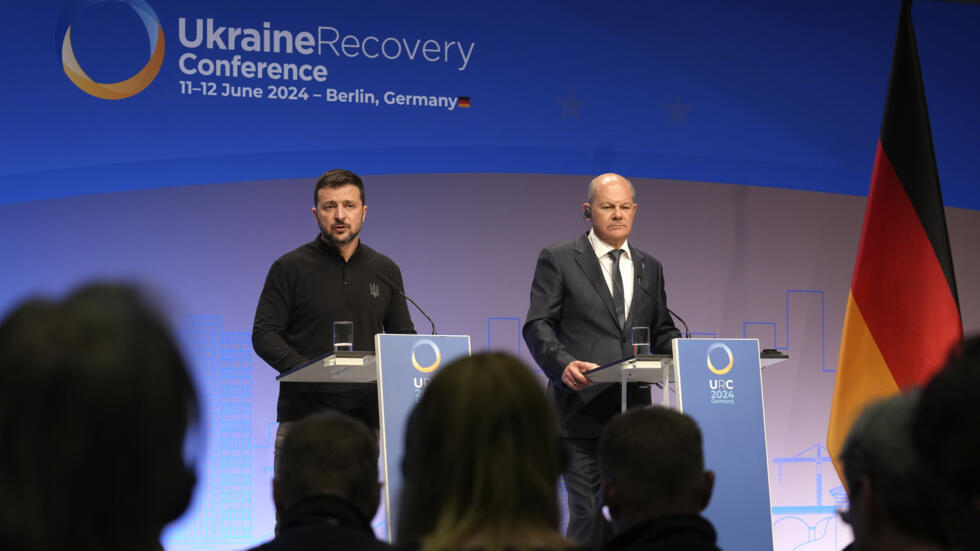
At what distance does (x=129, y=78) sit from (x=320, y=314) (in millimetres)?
1932

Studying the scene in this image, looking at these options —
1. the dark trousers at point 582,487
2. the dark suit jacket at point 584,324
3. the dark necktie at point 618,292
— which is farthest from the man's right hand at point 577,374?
the dark necktie at point 618,292

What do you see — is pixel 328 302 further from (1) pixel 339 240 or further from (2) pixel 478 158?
(2) pixel 478 158

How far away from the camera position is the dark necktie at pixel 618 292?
14.1ft

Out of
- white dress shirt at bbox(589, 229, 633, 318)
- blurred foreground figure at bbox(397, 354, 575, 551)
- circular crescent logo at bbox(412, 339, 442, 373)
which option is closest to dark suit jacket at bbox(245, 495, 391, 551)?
blurred foreground figure at bbox(397, 354, 575, 551)

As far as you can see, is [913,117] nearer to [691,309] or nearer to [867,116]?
[867,116]

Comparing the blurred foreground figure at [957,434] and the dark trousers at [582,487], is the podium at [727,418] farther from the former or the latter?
the blurred foreground figure at [957,434]

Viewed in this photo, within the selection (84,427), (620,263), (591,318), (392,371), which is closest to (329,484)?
(84,427)

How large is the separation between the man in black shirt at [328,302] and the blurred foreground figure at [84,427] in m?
3.24

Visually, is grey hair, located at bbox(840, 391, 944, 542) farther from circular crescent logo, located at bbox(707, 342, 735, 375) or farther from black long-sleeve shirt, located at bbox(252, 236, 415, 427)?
black long-sleeve shirt, located at bbox(252, 236, 415, 427)

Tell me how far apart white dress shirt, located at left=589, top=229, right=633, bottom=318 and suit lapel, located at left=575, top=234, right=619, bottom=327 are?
0.03 meters

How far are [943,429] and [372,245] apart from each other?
15.2 feet

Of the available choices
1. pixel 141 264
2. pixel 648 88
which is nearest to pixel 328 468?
pixel 141 264

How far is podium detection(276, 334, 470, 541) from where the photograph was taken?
3457 millimetres

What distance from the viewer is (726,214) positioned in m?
5.91
